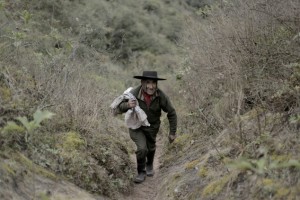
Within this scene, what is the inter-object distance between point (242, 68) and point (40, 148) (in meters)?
3.06

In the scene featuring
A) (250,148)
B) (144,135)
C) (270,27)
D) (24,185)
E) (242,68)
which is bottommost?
(144,135)

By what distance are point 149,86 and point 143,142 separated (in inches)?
37.9

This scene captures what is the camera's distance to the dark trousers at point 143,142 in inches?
286

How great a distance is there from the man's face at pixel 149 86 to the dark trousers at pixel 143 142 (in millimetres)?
647

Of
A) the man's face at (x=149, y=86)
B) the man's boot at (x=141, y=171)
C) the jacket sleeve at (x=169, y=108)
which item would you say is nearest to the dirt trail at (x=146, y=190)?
the man's boot at (x=141, y=171)

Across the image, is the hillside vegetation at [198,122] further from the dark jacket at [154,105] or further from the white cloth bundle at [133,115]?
the dark jacket at [154,105]

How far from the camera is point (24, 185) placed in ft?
14.2

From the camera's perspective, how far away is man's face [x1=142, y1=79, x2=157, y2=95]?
7234mm

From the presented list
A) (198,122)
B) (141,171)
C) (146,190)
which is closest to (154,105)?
(141,171)

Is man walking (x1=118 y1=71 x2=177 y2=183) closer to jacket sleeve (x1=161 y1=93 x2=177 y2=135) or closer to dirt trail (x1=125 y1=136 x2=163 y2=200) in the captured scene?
jacket sleeve (x1=161 y1=93 x2=177 y2=135)

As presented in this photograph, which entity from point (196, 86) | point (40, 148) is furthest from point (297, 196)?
point (196, 86)

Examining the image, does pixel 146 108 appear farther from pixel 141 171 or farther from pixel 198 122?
pixel 198 122

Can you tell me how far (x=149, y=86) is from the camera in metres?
7.23

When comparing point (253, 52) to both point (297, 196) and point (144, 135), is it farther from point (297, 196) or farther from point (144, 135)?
point (297, 196)
